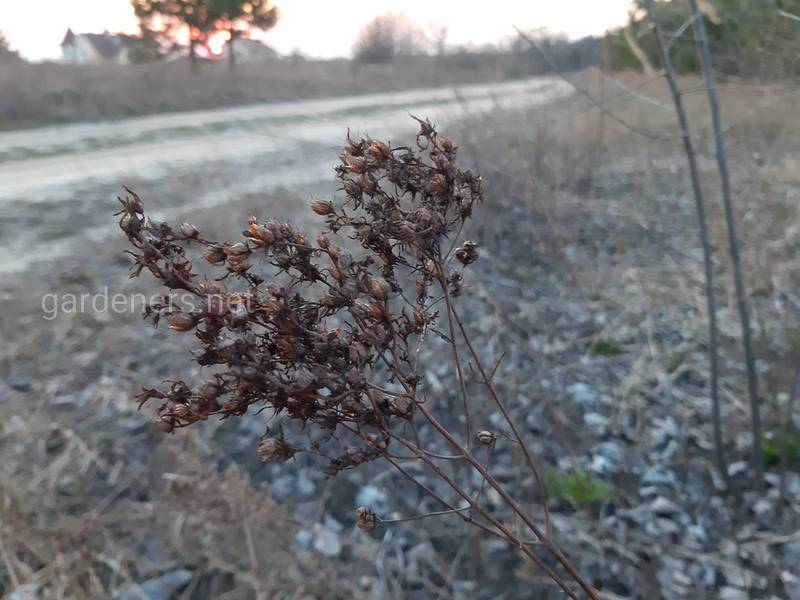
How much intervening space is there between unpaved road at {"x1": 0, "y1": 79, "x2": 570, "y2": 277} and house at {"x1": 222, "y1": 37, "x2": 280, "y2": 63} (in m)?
12.5

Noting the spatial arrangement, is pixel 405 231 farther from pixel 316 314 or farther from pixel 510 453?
pixel 510 453

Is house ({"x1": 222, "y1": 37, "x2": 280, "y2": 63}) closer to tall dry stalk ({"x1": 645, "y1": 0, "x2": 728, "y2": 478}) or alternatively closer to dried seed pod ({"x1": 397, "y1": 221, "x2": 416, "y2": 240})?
tall dry stalk ({"x1": 645, "y1": 0, "x2": 728, "y2": 478})

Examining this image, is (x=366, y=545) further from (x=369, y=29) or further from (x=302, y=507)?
(x=369, y=29)

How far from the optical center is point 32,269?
248 inches

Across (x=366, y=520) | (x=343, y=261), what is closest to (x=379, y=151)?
(x=343, y=261)

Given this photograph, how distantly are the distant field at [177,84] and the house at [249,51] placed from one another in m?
0.90

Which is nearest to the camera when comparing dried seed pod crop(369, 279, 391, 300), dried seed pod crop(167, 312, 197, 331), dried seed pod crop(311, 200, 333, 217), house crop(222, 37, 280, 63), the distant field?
dried seed pod crop(167, 312, 197, 331)

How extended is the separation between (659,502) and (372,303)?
2.87 metres

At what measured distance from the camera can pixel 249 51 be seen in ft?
106

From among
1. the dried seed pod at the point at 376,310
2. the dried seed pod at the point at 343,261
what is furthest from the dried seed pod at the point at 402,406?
the dried seed pod at the point at 343,261

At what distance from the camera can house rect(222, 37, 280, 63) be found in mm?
31078

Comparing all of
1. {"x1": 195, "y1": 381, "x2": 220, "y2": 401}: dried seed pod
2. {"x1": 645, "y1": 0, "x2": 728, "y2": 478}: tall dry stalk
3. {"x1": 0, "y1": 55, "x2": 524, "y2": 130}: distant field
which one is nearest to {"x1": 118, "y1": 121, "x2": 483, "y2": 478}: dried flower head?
{"x1": 195, "y1": 381, "x2": 220, "y2": 401}: dried seed pod

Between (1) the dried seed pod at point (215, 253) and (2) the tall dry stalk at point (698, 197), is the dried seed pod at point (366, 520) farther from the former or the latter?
(2) the tall dry stalk at point (698, 197)

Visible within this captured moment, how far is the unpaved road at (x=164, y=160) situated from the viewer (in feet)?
26.3
